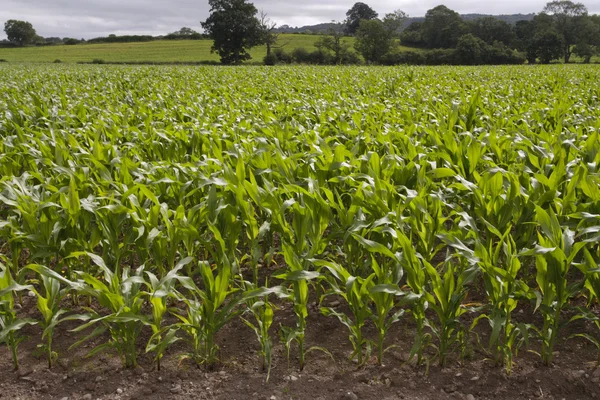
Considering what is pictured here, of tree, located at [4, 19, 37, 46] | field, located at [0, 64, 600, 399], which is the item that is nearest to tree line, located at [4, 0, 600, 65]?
tree, located at [4, 19, 37, 46]

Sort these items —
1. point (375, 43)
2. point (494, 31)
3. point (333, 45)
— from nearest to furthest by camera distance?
1. point (375, 43)
2. point (333, 45)
3. point (494, 31)

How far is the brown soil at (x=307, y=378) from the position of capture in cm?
236

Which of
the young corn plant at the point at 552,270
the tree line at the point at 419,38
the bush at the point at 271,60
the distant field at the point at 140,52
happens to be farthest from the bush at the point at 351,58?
the young corn plant at the point at 552,270

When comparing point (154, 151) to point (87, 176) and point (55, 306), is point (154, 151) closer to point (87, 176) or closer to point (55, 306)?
point (87, 176)

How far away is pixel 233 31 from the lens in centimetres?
6138

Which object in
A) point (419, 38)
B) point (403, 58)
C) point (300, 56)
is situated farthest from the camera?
point (419, 38)

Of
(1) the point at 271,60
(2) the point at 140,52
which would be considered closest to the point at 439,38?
(1) the point at 271,60

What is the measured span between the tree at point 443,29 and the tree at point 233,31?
32775 mm

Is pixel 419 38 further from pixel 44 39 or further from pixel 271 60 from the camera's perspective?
pixel 44 39

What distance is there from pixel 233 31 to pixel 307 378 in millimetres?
63413

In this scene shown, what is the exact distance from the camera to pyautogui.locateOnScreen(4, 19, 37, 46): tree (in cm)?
8988

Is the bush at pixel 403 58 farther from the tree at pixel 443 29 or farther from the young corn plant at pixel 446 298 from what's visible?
the young corn plant at pixel 446 298

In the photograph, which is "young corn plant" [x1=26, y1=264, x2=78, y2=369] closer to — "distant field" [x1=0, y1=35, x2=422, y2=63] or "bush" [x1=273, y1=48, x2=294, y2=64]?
"bush" [x1=273, y1=48, x2=294, y2=64]

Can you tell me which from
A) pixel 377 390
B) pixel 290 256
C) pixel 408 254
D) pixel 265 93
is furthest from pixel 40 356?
pixel 265 93
